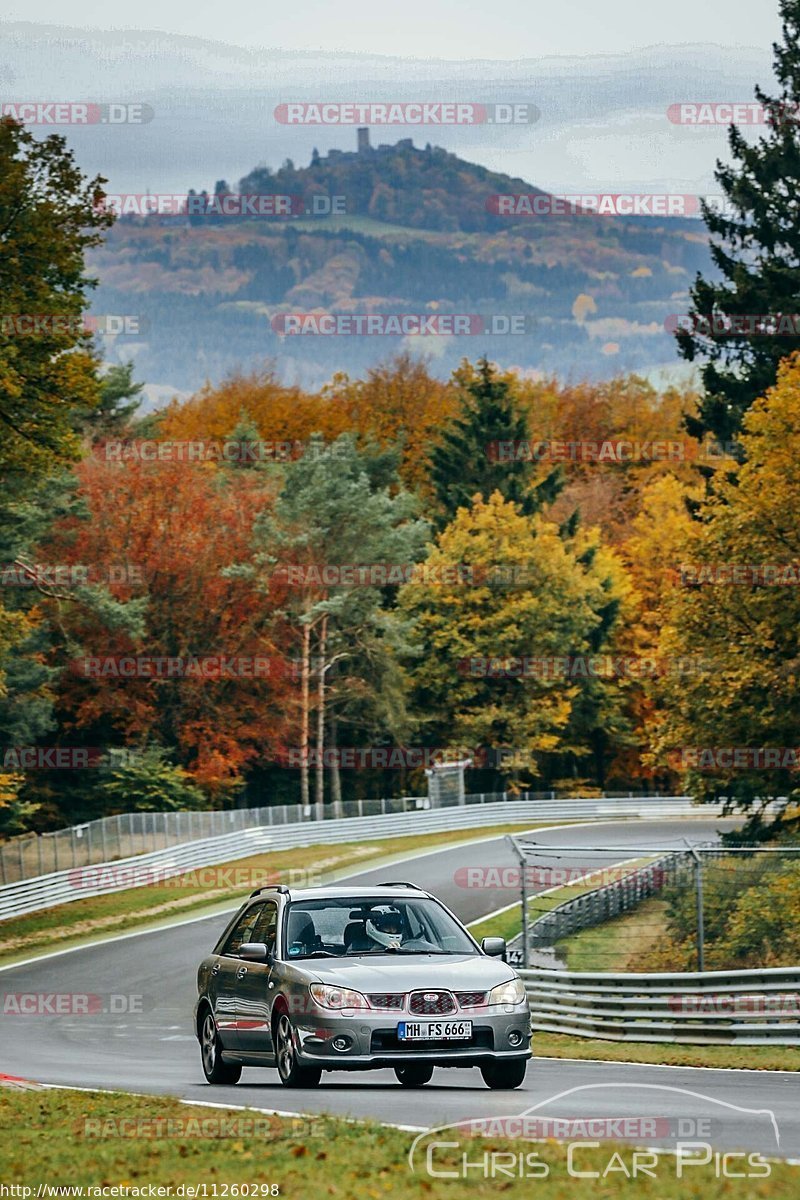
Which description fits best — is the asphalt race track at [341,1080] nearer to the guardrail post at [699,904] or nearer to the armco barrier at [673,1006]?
the guardrail post at [699,904]

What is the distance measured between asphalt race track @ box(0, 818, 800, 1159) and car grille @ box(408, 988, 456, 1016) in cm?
62

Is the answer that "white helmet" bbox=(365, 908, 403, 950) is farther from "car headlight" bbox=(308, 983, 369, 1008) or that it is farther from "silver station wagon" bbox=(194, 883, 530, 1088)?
"car headlight" bbox=(308, 983, 369, 1008)

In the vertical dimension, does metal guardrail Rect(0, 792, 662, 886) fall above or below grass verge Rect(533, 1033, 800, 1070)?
below

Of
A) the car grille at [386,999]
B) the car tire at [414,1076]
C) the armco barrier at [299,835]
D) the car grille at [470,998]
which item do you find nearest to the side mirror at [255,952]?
the car grille at [386,999]

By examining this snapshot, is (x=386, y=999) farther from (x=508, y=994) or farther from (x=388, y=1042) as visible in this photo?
(x=508, y=994)

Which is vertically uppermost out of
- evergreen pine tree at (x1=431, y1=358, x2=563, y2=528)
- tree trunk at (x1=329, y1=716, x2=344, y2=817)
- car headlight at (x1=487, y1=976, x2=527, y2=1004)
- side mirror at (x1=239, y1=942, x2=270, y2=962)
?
evergreen pine tree at (x1=431, y1=358, x2=563, y2=528)

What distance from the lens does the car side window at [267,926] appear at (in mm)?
15479

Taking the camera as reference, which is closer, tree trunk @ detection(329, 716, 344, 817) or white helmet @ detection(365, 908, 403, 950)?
white helmet @ detection(365, 908, 403, 950)

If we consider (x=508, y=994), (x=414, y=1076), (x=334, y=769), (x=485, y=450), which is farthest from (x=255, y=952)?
(x=485, y=450)

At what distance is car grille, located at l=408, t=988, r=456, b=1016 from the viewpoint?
14.0 metres

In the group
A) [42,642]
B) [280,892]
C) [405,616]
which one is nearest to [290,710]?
[405,616]

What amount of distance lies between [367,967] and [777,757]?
2636 centimetres

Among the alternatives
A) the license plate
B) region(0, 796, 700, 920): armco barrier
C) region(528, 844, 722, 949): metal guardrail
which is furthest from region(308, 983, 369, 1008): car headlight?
region(0, 796, 700, 920): armco barrier

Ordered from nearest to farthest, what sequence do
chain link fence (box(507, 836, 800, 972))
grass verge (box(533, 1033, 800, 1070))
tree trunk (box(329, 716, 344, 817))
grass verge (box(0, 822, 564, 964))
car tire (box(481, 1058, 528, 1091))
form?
car tire (box(481, 1058, 528, 1091))
grass verge (box(533, 1033, 800, 1070))
chain link fence (box(507, 836, 800, 972))
grass verge (box(0, 822, 564, 964))
tree trunk (box(329, 716, 344, 817))
